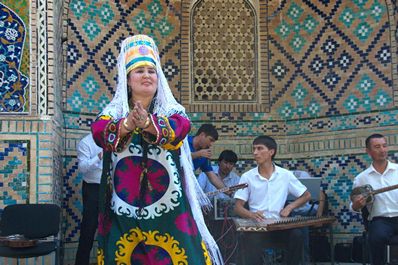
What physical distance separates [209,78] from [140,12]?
1.40 m

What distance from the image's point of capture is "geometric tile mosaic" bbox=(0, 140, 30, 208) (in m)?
7.53

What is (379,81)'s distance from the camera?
9.53 m

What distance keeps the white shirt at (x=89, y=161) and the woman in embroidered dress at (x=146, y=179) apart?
389 cm

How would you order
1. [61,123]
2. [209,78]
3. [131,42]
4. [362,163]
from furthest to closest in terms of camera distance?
1. [209,78]
2. [362,163]
3. [61,123]
4. [131,42]

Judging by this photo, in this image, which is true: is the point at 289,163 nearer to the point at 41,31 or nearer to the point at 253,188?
the point at 253,188

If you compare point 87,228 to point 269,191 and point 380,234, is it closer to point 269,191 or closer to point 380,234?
point 269,191

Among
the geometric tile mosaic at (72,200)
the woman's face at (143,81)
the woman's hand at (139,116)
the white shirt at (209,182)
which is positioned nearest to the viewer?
the woman's hand at (139,116)

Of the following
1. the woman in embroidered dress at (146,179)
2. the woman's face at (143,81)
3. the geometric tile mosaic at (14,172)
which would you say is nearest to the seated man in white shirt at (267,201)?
the geometric tile mosaic at (14,172)

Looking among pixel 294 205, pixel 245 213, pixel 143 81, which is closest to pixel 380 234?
pixel 294 205

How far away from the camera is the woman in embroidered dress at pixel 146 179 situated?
3871mm

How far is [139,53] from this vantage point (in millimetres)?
4098

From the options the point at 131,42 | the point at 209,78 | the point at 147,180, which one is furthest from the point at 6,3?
the point at 147,180

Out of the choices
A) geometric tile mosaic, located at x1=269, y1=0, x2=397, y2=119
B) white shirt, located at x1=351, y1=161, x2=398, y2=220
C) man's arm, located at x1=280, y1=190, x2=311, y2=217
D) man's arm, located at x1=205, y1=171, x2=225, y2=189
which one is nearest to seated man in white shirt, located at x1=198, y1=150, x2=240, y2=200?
man's arm, located at x1=205, y1=171, x2=225, y2=189

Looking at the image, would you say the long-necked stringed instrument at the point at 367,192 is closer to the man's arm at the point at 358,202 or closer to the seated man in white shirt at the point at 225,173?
the man's arm at the point at 358,202
